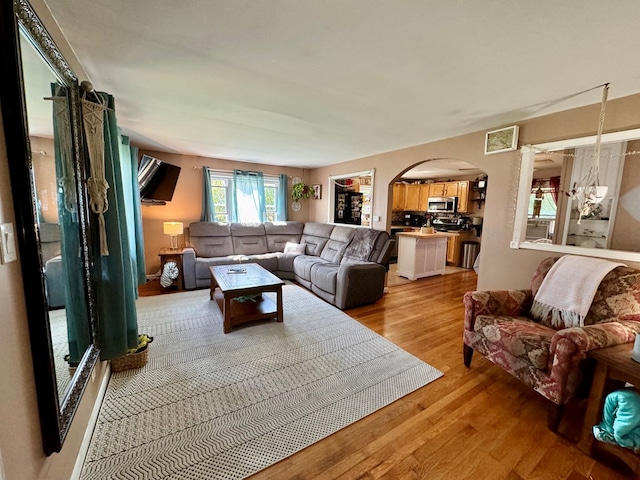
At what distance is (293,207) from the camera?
589 cm

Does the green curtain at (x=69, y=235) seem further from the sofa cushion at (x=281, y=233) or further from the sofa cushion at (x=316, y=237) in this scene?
the sofa cushion at (x=281, y=233)

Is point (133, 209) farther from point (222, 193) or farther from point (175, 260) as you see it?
point (222, 193)

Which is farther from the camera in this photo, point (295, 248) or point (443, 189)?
point (443, 189)

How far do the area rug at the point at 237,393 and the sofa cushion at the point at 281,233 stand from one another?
94.9 inches

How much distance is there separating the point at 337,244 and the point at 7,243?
155 inches

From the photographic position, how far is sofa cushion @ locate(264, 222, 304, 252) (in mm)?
5180

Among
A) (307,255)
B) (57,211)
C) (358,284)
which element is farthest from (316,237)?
(57,211)

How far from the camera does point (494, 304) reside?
2.13m

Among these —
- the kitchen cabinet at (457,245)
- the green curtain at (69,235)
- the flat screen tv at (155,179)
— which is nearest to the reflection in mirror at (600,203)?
the kitchen cabinet at (457,245)

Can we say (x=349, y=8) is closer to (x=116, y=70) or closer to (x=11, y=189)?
(x=11, y=189)

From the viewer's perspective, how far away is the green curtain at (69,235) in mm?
1205

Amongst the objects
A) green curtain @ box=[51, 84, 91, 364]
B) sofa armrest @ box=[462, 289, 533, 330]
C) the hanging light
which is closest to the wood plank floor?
sofa armrest @ box=[462, 289, 533, 330]

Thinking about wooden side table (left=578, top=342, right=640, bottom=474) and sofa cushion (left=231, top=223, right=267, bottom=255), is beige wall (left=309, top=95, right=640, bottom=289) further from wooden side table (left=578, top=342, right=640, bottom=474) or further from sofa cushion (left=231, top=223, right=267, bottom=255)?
sofa cushion (left=231, top=223, right=267, bottom=255)

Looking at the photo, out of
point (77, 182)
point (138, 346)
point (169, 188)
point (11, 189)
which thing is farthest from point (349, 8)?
point (169, 188)
